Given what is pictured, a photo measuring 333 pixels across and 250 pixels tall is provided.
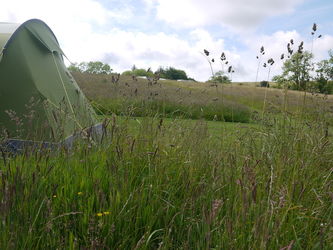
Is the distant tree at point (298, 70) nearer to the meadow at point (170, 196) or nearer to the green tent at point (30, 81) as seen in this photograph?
the meadow at point (170, 196)

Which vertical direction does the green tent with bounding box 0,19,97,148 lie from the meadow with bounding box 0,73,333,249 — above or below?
above

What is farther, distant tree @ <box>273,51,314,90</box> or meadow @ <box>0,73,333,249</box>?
distant tree @ <box>273,51,314,90</box>

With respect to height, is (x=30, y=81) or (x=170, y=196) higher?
(x=30, y=81)

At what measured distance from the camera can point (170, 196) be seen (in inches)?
98.5

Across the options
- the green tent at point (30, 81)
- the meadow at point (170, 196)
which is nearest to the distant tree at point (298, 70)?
the meadow at point (170, 196)

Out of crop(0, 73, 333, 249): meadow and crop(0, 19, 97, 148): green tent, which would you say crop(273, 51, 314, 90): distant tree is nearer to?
crop(0, 73, 333, 249): meadow

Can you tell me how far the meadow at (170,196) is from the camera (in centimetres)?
174

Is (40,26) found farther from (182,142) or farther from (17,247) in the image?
(17,247)

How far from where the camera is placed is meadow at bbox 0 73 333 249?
174cm

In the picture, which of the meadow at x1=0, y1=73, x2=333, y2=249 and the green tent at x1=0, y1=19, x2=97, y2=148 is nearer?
the meadow at x1=0, y1=73, x2=333, y2=249

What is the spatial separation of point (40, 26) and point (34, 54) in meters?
0.62

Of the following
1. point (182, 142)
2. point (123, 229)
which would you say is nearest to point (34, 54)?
point (182, 142)

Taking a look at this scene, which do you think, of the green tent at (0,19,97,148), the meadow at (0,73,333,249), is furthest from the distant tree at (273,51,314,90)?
the green tent at (0,19,97,148)

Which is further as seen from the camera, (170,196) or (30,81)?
(30,81)
